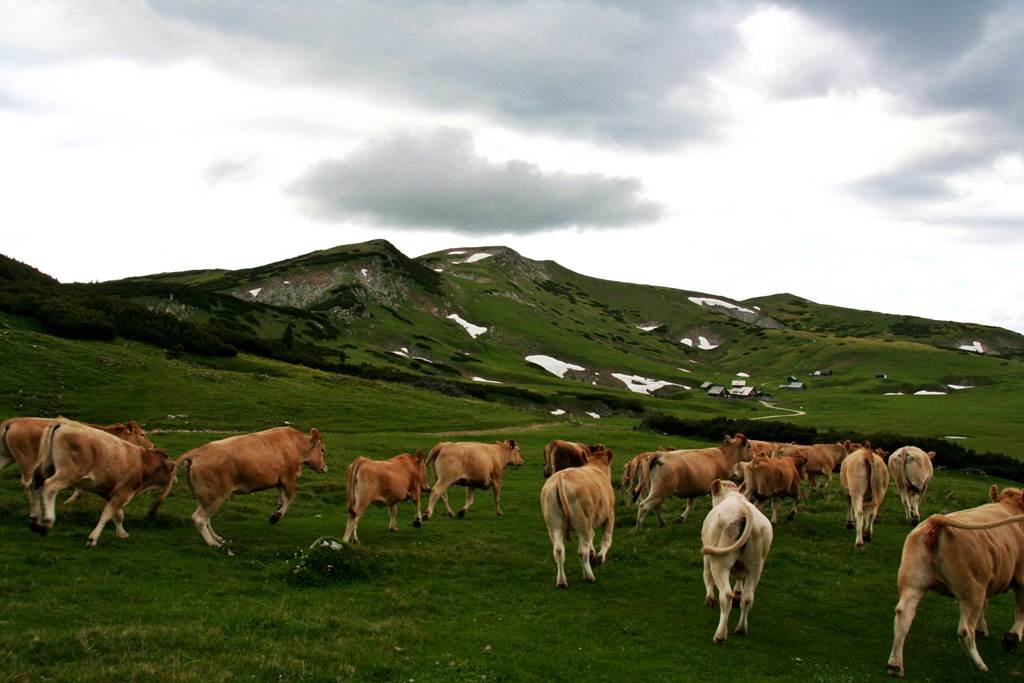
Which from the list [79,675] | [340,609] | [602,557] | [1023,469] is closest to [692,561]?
[602,557]

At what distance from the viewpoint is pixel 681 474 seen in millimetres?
19594

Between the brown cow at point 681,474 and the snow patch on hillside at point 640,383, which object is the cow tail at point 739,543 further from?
the snow patch on hillside at point 640,383

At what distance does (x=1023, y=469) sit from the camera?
43469 millimetres

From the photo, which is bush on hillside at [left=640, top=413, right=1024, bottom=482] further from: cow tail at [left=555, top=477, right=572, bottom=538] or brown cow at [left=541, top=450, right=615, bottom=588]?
cow tail at [left=555, top=477, right=572, bottom=538]

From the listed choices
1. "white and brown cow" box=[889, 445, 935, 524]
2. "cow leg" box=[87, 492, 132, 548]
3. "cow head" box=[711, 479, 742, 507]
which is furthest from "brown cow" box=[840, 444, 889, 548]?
"cow leg" box=[87, 492, 132, 548]

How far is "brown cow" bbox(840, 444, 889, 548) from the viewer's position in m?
18.6

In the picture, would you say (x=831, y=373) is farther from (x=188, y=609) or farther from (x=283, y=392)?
(x=188, y=609)

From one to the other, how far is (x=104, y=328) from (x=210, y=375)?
13.2 meters

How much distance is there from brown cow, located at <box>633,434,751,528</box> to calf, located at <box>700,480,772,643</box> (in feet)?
25.4

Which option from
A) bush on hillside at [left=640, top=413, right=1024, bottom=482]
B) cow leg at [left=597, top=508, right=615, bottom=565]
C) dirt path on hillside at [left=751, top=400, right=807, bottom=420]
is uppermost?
cow leg at [left=597, top=508, right=615, bottom=565]

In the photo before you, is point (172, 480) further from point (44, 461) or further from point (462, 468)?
point (462, 468)

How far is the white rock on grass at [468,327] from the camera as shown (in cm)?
14618

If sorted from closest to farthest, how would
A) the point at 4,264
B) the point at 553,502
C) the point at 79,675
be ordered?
the point at 79,675
the point at 553,502
the point at 4,264

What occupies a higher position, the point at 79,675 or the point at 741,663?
the point at 79,675
